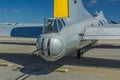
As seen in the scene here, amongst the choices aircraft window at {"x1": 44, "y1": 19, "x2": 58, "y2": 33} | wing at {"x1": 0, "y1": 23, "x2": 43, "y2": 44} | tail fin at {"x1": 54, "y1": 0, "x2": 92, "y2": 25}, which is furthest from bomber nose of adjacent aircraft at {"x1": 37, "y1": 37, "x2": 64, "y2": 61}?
wing at {"x1": 0, "y1": 23, "x2": 43, "y2": 44}

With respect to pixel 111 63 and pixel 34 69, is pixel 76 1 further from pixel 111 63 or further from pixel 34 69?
pixel 34 69

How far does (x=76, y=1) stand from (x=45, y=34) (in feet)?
24.4

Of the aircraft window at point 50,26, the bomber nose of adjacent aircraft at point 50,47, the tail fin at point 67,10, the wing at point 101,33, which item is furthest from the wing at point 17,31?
the bomber nose of adjacent aircraft at point 50,47

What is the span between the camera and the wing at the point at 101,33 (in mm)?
18375

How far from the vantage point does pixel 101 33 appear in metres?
19.0

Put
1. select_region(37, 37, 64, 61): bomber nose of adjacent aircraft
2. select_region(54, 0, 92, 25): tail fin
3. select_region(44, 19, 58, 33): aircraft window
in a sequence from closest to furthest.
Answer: select_region(37, 37, 64, 61): bomber nose of adjacent aircraft < select_region(44, 19, 58, 33): aircraft window < select_region(54, 0, 92, 25): tail fin

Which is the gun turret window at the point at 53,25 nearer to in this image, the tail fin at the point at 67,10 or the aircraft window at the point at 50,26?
the aircraft window at the point at 50,26

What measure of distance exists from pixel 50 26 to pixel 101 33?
4837mm

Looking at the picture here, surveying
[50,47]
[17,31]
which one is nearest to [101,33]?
[50,47]

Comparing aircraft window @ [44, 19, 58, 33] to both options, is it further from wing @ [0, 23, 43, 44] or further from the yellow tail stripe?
wing @ [0, 23, 43, 44]

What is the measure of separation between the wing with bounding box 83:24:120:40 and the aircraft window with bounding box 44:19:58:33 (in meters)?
3.32

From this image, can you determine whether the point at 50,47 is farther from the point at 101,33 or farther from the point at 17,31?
the point at 17,31

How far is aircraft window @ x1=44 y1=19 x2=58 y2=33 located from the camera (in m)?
15.8

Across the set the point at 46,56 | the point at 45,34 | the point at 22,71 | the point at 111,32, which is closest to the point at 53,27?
the point at 45,34
